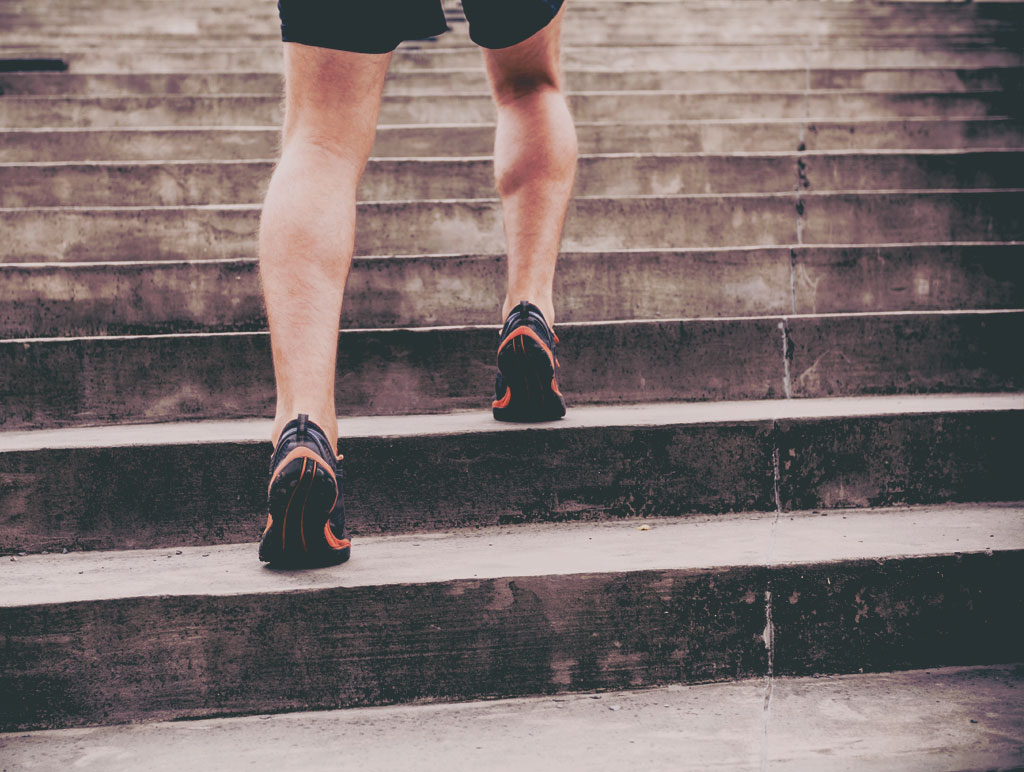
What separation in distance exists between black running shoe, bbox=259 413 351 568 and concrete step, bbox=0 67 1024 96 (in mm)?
3698

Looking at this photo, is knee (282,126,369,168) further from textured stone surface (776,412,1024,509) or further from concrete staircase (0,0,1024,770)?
textured stone surface (776,412,1024,509)

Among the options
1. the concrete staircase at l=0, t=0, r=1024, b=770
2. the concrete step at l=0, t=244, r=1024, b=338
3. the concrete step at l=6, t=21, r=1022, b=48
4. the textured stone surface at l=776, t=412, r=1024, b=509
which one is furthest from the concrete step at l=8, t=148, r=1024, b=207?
the concrete step at l=6, t=21, r=1022, b=48

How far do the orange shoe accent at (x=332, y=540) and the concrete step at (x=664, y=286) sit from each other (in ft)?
3.46

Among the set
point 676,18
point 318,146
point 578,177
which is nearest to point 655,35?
point 676,18

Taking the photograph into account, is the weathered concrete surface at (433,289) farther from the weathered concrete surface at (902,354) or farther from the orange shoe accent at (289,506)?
the orange shoe accent at (289,506)

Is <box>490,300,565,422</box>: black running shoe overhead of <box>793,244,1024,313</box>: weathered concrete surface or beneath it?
beneath

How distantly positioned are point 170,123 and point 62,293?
6.66 feet

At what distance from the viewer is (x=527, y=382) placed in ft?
5.79

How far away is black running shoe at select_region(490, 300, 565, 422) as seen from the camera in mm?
1702

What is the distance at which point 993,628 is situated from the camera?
142 centimetres

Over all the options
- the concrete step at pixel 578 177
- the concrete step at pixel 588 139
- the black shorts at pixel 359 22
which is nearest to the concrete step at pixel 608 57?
A: the concrete step at pixel 588 139

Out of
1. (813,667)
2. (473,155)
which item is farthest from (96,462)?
(473,155)

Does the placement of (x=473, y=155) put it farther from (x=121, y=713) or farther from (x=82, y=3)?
(x=82, y=3)

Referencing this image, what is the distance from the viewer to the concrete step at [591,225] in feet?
8.97
